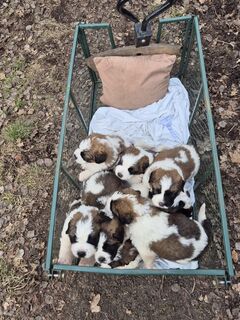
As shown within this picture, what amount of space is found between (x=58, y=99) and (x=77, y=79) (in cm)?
95

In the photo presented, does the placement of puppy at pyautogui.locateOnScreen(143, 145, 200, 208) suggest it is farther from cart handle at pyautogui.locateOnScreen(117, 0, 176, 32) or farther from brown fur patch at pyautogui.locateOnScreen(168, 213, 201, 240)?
cart handle at pyautogui.locateOnScreen(117, 0, 176, 32)

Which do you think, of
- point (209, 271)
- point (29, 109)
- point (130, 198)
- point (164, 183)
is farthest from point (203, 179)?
point (29, 109)

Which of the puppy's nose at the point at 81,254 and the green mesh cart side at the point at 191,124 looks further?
the green mesh cart side at the point at 191,124

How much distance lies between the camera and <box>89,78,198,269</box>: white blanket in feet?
14.6

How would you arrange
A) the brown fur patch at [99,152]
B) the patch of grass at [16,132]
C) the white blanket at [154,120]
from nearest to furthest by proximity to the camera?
the brown fur patch at [99,152]
the white blanket at [154,120]
the patch of grass at [16,132]

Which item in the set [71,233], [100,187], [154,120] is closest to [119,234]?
[71,233]

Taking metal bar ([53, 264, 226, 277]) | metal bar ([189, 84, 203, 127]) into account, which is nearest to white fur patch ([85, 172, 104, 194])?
metal bar ([53, 264, 226, 277])

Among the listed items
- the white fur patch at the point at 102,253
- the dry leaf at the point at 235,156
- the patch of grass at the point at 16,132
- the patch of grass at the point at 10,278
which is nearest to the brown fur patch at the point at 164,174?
the white fur patch at the point at 102,253

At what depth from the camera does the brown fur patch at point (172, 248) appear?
3.27 m

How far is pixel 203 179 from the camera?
395 centimetres

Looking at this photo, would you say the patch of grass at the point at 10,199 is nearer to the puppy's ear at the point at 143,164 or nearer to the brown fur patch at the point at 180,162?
the puppy's ear at the point at 143,164

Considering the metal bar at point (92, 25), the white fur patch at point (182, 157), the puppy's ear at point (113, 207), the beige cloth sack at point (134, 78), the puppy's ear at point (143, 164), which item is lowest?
the puppy's ear at point (113, 207)

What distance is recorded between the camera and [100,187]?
3.74 m

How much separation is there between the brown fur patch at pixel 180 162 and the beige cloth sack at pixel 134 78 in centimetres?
95
